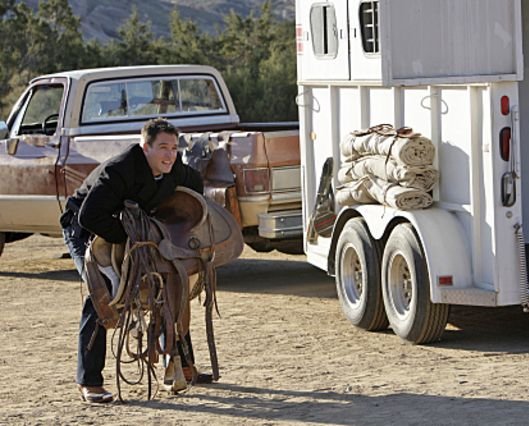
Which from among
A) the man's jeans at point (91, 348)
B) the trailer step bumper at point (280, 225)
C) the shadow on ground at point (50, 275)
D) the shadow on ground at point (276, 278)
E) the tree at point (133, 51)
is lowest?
the shadow on ground at point (276, 278)

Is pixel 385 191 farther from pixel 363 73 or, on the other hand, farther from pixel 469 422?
pixel 469 422

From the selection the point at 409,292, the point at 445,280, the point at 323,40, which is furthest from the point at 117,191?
the point at 323,40

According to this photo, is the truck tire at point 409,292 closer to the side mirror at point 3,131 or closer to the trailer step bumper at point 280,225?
the trailer step bumper at point 280,225

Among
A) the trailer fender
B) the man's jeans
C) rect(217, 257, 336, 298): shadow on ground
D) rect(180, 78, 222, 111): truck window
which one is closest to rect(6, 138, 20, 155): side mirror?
rect(180, 78, 222, 111): truck window

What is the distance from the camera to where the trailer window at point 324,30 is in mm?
10391

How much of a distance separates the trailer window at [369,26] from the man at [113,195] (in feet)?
7.34

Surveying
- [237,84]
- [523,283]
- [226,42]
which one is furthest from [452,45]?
[226,42]

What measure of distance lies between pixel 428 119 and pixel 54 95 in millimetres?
5555

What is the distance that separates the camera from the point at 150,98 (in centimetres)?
1380

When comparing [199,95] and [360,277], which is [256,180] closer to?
[360,277]

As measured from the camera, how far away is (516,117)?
28.0 feet

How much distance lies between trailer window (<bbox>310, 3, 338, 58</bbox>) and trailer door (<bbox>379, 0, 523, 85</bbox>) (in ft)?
3.88

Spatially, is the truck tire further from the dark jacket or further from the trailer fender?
the dark jacket

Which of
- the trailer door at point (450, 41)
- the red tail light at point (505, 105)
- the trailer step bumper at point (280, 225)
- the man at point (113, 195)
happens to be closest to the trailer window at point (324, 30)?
the trailer door at point (450, 41)
